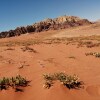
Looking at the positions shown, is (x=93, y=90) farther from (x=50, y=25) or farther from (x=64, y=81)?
(x=50, y=25)

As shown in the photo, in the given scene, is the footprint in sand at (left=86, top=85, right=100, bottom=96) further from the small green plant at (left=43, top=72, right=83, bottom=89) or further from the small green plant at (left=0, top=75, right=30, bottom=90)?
the small green plant at (left=0, top=75, right=30, bottom=90)

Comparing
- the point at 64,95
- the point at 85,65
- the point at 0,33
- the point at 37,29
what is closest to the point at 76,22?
the point at 37,29

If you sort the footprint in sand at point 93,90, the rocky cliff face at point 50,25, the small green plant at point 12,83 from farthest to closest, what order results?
the rocky cliff face at point 50,25
the small green plant at point 12,83
the footprint in sand at point 93,90

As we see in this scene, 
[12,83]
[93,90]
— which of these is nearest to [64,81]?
[93,90]

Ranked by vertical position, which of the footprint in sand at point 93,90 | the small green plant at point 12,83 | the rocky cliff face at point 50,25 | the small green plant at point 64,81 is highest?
the small green plant at point 12,83

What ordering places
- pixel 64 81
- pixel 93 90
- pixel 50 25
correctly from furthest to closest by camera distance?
pixel 50 25
pixel 64 81
pixel 93 90

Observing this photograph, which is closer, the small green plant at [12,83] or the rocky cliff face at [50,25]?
the small green plant at [12,83]

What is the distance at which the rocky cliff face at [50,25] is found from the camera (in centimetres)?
6648

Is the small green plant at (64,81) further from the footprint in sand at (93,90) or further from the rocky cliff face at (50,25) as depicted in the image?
the rocky cliff face at (50,25)

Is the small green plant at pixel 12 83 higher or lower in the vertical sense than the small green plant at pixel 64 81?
higher

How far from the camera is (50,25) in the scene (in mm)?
70875

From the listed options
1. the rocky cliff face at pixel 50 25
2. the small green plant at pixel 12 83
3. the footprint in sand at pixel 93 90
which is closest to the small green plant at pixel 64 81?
the footprint in sand at pixel 93 90

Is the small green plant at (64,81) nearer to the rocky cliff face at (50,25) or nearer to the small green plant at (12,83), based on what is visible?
the small green plant at (12,83)

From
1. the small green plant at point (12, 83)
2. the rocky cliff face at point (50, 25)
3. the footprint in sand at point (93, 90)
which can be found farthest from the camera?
the rocky cliff face at point (50, 25)
